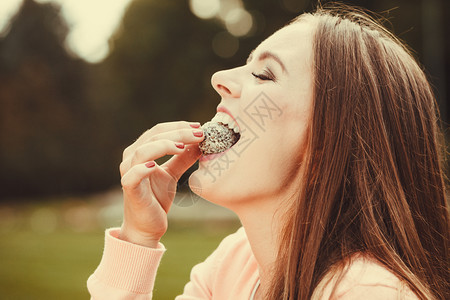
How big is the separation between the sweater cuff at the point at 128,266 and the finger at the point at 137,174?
0.32 metres

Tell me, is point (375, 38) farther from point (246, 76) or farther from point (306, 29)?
point (246, 76)

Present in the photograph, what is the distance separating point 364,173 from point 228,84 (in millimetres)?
734

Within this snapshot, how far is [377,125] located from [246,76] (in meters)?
0.63

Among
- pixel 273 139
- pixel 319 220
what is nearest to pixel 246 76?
pixel 273 139

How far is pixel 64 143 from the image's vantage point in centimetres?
2950

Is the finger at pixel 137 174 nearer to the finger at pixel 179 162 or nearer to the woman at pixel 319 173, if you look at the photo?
the woman at pixel 319 173

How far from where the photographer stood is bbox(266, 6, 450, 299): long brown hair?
2.16 metres

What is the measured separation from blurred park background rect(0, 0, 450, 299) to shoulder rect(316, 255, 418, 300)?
10.0 m

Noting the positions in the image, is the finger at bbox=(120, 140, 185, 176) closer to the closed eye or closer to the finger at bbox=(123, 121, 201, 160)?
the finger at bbox=(123, 121, 201, 160)

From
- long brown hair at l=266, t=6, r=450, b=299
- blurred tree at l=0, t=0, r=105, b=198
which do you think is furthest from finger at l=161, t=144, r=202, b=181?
blurred tree at l=0, t=0, r=105, b=198

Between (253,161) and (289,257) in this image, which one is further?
(253,161)

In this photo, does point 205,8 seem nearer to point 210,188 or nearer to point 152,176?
point 152,176

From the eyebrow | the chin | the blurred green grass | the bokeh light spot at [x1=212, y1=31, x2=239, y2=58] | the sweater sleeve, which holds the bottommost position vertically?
the blurred green grass

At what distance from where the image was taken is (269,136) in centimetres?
237
